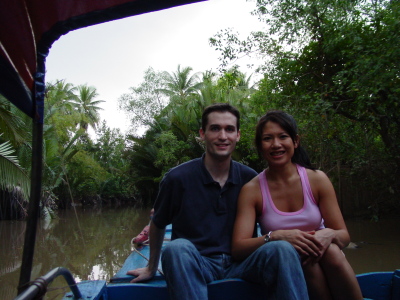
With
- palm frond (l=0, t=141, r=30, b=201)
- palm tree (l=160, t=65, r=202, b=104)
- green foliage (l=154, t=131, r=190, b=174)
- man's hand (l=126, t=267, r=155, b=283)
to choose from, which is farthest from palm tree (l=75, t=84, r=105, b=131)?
man's hand (l=126, t=267, r=155, b=283)

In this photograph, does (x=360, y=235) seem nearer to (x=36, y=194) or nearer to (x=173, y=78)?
(x=36, y=194)

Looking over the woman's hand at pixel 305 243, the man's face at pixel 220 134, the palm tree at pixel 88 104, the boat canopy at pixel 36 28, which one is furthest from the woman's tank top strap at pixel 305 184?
the palm tree at pixel 88 104

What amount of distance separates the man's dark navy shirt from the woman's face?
0.76ft

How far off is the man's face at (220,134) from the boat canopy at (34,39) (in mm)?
955

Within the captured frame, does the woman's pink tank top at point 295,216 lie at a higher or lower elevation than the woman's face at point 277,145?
lower

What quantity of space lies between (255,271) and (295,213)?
371 mm

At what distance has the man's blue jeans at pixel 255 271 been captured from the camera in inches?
58.3

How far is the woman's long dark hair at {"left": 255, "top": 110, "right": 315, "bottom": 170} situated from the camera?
1.98 metres

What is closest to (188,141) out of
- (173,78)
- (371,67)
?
(371,67)

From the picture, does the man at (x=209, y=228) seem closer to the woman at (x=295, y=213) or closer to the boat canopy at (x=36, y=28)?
the woman at (x=295, y=213)

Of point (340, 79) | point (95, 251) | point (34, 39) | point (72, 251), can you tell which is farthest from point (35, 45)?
point (72, 251)

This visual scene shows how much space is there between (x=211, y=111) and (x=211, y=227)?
65 cm

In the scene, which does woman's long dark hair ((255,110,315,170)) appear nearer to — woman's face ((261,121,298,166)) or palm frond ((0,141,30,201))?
woman's face ((261,121,298,166))

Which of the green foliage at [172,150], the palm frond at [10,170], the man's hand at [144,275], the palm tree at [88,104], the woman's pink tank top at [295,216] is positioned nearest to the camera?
the woman's pink tank top at [295,216]
